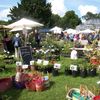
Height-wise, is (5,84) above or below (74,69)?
below

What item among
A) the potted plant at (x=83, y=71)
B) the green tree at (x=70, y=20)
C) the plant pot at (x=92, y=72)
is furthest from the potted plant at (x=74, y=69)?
the green tree at (x=70, y=20)

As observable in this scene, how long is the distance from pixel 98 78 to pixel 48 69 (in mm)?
2157

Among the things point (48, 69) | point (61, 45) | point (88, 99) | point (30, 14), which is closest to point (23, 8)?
point (30, 14)

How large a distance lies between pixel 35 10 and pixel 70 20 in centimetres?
3825

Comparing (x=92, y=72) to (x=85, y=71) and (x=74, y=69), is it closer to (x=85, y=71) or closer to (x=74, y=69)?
(x=85, y=71)

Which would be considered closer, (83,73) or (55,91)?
(55,91)

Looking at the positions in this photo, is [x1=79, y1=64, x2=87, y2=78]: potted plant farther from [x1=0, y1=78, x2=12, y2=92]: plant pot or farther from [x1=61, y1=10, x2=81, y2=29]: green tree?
[x1=61, y1=10, x2=81, y2=29]: green tree

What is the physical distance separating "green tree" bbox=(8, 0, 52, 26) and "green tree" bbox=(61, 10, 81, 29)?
106 ft

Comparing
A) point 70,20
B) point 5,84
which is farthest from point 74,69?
point 70,20

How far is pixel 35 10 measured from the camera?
6825cm

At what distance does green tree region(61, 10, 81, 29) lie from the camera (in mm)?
103188

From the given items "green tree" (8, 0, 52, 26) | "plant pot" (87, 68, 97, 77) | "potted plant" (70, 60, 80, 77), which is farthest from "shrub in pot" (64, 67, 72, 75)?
"green tree" (8, 0, 52, 26)

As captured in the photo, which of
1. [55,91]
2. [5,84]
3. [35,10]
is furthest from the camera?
[35,10]

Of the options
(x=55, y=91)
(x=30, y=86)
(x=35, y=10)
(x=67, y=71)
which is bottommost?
(x=55, y=91)
